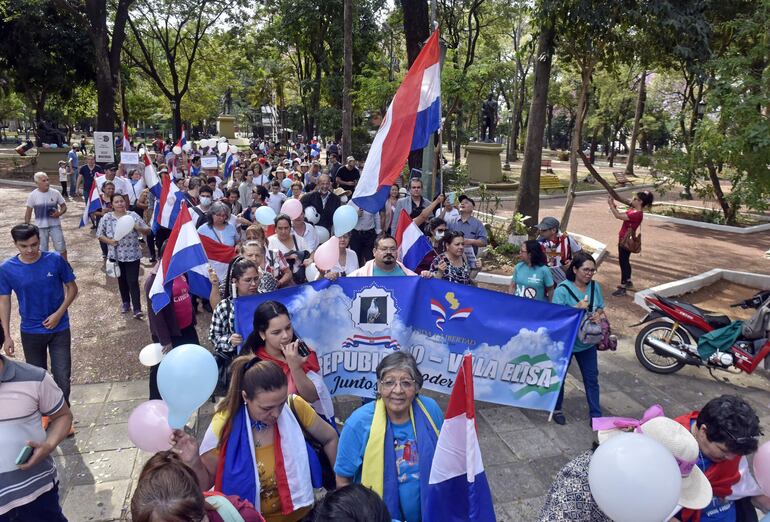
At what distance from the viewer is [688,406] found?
220 inches

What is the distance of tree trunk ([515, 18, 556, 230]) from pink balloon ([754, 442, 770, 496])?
9.47m

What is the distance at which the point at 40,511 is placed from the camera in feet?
9.39

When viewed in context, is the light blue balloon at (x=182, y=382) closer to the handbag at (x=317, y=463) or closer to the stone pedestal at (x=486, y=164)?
the handbag at (x=317, y=463)

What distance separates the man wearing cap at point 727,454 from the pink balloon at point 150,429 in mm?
2483

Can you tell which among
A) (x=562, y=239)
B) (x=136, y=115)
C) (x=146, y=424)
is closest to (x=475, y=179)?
(x=562, y=239)

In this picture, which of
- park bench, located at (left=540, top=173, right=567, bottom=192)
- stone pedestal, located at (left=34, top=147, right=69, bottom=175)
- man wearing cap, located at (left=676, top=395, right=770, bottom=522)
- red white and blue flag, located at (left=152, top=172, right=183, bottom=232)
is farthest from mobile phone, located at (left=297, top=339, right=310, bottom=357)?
stone pedestal, located at (left=34, top=147, right=69, bottom=175)

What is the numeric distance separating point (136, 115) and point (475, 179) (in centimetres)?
4060

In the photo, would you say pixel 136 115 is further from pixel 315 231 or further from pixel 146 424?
pixel 146 424

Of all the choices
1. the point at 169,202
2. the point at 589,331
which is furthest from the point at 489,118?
the point at 589,331

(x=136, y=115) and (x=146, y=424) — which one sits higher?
(x=136, y=115)

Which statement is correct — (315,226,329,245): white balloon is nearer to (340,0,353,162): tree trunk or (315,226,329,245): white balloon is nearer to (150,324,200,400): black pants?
(150,324,200,400): black pants

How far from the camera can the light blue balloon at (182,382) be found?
2508mm

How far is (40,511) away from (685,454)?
125 inches

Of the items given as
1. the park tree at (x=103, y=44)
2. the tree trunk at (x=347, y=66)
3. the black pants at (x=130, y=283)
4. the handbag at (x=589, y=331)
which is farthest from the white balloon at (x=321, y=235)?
the park tree at (x=103, y=44)
